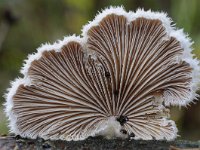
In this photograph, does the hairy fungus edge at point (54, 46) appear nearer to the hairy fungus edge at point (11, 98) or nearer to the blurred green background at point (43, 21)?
the hairy fungus edge at point (11, 98)

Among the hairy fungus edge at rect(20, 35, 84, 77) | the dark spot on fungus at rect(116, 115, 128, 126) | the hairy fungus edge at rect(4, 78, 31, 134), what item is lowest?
the dark spot on fungus at rect(116, 115, 128, 126)

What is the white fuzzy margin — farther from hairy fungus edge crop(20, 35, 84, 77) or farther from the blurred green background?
the blurred green background

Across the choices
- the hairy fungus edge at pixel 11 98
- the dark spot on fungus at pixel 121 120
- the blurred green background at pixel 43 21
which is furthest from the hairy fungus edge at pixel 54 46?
the blurred green background at pixel 43 21

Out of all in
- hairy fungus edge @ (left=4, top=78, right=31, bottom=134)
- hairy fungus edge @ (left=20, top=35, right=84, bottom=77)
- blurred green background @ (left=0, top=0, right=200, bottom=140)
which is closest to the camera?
hairy fungus edge @ (left=20, top=35, right=84, bottom=77)

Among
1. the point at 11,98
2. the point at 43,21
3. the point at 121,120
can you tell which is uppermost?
the point at 43,21

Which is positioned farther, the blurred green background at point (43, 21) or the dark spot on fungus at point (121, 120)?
the blurred green background at point (43, 21)

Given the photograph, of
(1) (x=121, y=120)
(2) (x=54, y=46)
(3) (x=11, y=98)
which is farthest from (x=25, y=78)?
(1) (x=121, y=120)

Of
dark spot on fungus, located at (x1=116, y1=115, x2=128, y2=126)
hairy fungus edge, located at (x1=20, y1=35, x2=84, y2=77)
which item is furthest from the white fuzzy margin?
dark spot on fungus, located at (x1=116, y1=115, x2=128, y2=126)

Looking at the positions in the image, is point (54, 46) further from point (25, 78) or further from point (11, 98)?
point (11, 98)

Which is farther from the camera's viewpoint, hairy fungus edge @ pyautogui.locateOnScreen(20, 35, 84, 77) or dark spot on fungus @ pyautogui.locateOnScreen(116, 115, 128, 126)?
dark spot on fungus @ pyautogui.locateOnScreen(116, 115, 128, 126)

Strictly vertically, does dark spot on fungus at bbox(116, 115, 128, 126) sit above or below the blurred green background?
below

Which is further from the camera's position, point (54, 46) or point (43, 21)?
point (43, 21)
